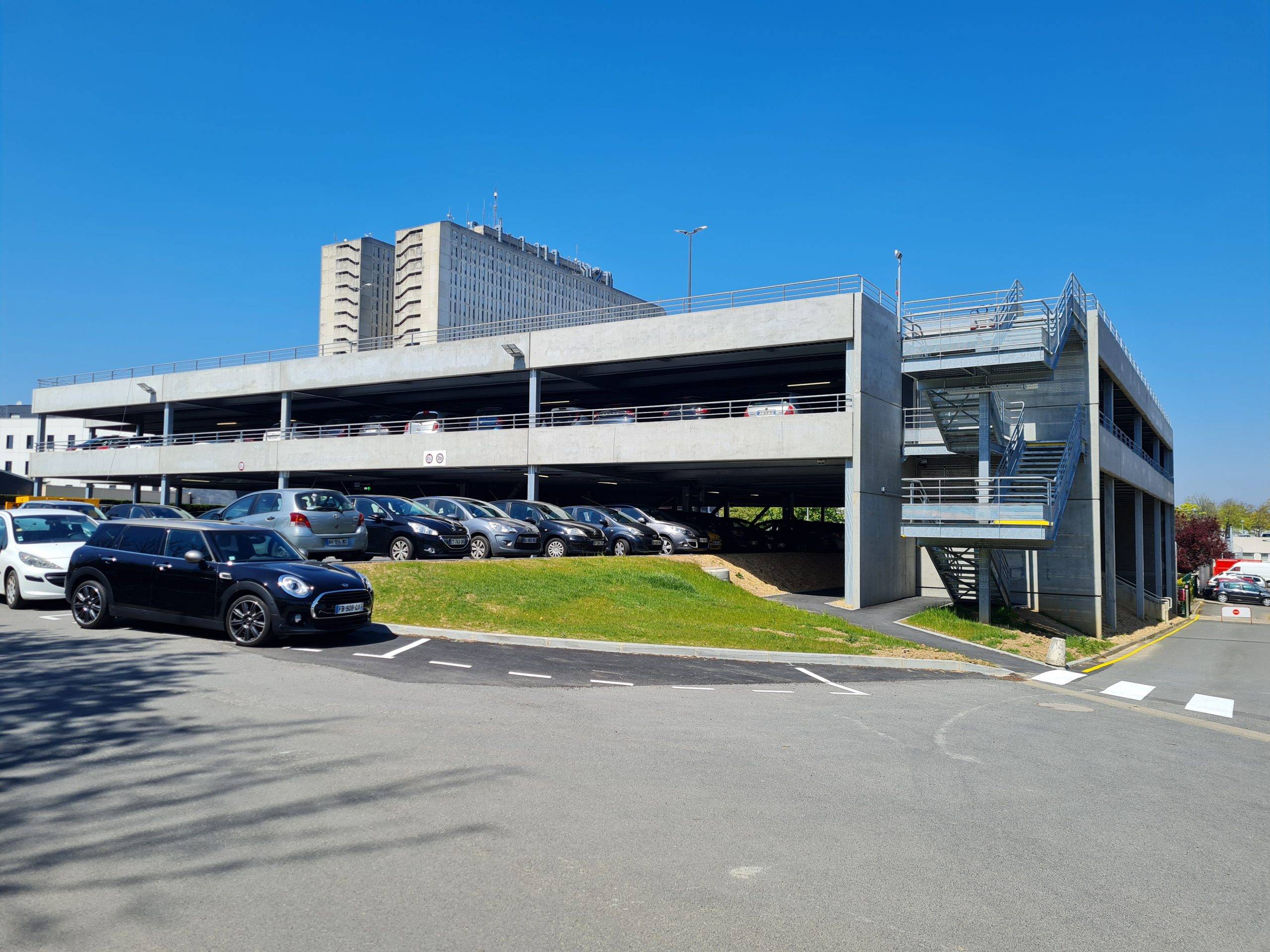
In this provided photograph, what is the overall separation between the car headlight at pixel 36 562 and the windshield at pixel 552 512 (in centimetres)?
1347

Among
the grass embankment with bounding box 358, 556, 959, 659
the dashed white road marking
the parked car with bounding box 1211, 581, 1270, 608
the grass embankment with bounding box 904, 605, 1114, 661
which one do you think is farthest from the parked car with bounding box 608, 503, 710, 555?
the parked car with bounding box 1211, 581, 1270, 608

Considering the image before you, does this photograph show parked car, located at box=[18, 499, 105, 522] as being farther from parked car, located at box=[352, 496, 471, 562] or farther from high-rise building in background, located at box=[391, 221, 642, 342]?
high-rise building in background, located at box=[391, 221, 642, 342]

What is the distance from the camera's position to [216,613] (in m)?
12.2

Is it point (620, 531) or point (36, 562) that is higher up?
point (620, 531)

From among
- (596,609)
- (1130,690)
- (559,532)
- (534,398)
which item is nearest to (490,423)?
(534,398)

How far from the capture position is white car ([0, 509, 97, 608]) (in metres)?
15.1

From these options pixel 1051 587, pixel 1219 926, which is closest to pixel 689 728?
pixel 1219 926

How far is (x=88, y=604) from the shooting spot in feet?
42.5

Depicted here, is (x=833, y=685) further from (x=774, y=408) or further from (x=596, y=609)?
(x=774, y=408)

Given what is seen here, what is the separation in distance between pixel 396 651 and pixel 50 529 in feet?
26.4

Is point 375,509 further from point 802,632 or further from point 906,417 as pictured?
point 906,417

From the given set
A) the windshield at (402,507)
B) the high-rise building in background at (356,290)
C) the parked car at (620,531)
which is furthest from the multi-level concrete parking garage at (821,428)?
the high-rise building in background at (356,290)

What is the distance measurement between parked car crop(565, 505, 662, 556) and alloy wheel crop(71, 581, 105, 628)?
15.0 metres

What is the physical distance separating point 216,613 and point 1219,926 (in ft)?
38.1
